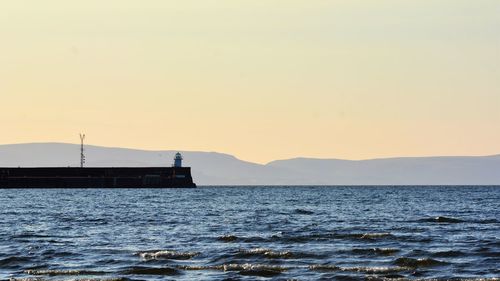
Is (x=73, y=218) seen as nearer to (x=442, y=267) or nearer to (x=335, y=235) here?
(x=335, y=235)

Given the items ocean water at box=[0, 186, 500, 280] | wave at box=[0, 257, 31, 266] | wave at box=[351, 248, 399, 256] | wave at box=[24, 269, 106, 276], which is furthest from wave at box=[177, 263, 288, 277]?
wave at box=[0, 257, 31, 266]

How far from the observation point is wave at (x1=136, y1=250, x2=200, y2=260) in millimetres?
45156

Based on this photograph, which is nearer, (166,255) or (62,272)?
(62,272)

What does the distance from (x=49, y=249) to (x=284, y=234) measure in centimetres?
1410

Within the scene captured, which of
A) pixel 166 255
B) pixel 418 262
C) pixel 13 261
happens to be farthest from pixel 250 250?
pixel 13 261

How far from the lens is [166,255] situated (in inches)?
1801

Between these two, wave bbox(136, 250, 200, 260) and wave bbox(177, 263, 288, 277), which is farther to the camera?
wave bbox(136, 250, 200, 260)

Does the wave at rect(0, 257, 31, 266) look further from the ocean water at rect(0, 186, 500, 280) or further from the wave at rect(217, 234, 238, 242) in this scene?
the wave at rect(217, 234, 238, 242)

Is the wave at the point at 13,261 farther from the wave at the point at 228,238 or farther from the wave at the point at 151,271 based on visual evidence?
the wave at the point at 228,238

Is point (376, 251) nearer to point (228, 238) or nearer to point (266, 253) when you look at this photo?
point (266, 253)

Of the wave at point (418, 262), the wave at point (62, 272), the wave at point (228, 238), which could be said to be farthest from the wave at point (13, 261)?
the wave at point (418, 262)

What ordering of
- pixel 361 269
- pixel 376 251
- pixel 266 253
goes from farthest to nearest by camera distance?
pixel 376 251 → pixel 266 253 → pixel 361 269

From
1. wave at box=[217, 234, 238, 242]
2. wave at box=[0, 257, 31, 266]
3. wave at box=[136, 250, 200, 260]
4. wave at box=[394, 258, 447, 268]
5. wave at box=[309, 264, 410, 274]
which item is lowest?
wave at box=[309, 264, 410, 274]

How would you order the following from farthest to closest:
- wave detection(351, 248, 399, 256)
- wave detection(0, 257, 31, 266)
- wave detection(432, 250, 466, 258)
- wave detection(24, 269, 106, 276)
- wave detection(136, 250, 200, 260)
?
1. wave detection(351, 248, 399, 256)
2. wave detection(432, 250, 466, 258)
3. wave detection(136, 250, 200, 260)
4. wave detection(0, 257, 31, 266)
5. wave detection(24, 269, 106, 276)
